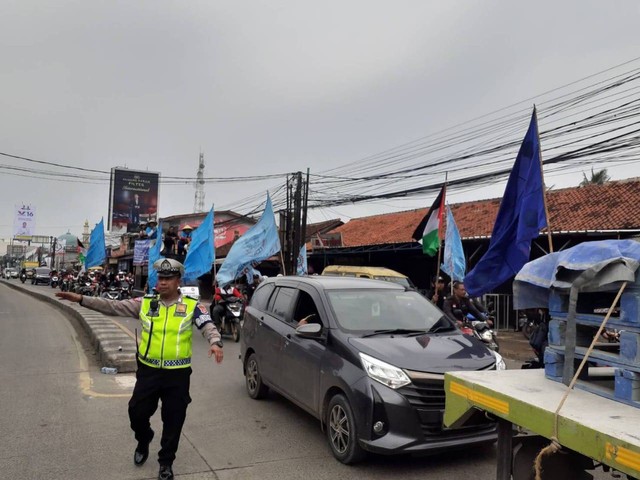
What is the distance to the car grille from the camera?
407cm

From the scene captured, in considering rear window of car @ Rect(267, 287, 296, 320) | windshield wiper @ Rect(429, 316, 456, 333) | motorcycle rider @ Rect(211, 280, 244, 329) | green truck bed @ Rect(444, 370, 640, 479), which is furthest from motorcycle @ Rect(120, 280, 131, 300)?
green truck bed @ Rect(444, 370, 640, 479)

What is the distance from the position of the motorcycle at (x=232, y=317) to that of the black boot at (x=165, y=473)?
25.4ft

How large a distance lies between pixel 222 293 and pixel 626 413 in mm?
10636

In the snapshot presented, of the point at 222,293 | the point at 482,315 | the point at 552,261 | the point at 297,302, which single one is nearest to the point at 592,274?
the point at 552,261

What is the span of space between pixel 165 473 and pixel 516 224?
4.37 meters

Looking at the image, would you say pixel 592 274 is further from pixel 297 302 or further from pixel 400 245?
pixel 400 245

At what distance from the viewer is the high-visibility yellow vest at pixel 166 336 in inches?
157

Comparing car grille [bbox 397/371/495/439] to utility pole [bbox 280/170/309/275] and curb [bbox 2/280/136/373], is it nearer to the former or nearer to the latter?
curb [bbox 2/280/136/373]

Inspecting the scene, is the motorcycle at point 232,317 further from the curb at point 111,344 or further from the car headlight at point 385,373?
the car headlight at point 385,373

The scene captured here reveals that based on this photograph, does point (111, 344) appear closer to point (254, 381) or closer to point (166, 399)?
point (254, 381)

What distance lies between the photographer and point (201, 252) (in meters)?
14.2

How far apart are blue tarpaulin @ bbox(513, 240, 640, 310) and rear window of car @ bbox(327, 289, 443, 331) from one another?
82.9 inches

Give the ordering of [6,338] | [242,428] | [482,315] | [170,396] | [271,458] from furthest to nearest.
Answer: [6,338], [482,315], [242,428], [271,458], [170,396]

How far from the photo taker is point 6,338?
11883mm
